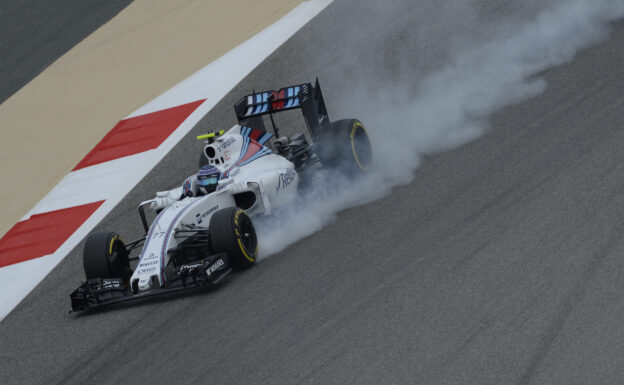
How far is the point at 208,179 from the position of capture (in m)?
8.98

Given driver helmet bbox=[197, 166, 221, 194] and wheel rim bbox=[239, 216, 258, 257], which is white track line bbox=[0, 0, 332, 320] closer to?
driver helmet bbox=[197, 166, 221, 194]

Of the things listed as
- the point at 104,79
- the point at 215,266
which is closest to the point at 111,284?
the point at 215,266

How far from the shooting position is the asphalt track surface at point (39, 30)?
666 inches

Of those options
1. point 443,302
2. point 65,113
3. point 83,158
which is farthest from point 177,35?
point 443,302

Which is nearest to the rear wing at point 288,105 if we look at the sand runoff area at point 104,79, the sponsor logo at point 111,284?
the sponsor logo at point 111,284

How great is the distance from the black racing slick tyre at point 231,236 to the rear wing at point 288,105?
2.20m

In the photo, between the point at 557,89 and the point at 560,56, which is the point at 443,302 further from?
the point at 560,56

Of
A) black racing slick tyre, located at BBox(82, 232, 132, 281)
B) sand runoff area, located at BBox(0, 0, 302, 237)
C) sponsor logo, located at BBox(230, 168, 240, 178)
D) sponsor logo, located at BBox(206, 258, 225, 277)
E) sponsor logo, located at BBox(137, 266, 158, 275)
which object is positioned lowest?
sponsor logo, located at BBox(206, 258, 225, 277)

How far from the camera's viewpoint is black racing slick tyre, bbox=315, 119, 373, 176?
9953mm

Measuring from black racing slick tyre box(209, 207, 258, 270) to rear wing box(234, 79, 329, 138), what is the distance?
2.20m

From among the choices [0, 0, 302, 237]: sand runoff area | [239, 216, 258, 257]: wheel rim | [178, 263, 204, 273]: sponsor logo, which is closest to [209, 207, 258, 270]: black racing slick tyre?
[239, 216, 258, 257]: wheel rim

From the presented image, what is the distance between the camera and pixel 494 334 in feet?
20.1

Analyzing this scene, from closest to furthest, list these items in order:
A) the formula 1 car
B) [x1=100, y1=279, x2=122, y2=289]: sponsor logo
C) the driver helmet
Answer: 1. the formula 1 car
2. [x1=100, y1=279, x2=122, y2=289]: sponsor logo
3. the driver helmet

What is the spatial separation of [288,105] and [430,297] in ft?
13.2
